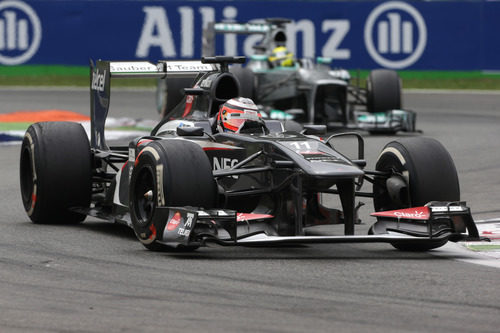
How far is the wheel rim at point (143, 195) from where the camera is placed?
9367mm

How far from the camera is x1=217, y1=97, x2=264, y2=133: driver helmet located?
34.0ft

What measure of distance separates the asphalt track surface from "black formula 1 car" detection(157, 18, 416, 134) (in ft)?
34.6

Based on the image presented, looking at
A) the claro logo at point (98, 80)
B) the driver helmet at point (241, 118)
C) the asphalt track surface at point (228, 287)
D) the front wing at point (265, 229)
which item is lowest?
the asphalt track surface at point (228, 287)

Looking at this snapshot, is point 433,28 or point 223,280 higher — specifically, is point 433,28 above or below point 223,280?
above

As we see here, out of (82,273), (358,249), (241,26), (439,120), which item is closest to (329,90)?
(241,26)

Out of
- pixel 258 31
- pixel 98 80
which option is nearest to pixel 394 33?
pixel 258 31

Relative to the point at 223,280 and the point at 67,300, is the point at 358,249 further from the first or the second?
the point at 67,300

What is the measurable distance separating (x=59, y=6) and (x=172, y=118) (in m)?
20.6

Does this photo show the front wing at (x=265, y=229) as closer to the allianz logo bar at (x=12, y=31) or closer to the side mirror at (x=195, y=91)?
the side mirror at (x=195, y=91)

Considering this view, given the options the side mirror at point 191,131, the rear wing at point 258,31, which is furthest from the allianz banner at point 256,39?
the side mirror at point 191,131

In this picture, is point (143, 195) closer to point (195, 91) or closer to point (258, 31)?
point (195, 91)

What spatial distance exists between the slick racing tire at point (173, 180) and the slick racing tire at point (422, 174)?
1635 millimetres

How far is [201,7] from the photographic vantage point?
31734mm

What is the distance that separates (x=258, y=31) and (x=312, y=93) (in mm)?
2531
